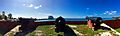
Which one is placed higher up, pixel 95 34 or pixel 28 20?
pixel 28 20

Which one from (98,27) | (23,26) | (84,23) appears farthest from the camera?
(84,23)

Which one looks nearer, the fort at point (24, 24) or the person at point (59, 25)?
the person at point (59, 25)

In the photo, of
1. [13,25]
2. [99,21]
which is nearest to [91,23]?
[99,21]

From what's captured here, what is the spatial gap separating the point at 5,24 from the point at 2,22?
1.59ft

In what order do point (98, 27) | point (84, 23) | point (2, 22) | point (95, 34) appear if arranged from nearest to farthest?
point (95, 34)
point (98, 27)
point (2, 22)
point (84, 23)

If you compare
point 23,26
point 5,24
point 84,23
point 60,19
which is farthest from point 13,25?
point 84,23

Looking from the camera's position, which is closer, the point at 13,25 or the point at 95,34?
the point at 95,34

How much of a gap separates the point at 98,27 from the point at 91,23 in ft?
3.74

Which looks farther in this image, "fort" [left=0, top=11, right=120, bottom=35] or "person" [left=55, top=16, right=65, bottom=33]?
"fort" [left=0, top=11, right=120, bottom=35]

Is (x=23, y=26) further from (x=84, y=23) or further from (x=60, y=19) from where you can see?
(x=84, y=23)

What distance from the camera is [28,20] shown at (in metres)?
21.0

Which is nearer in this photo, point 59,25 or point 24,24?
point 59,25

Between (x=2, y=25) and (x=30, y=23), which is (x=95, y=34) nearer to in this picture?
(x=30, y=23)

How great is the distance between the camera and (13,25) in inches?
885
